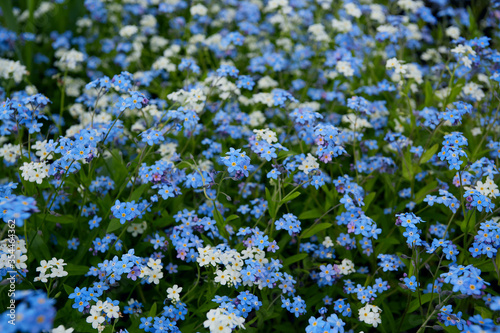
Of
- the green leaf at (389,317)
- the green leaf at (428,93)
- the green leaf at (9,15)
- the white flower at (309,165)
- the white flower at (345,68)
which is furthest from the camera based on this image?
the green leaf at (9,15)

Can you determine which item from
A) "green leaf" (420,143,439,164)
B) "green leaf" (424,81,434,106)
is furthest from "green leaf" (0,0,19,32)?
"green leaf" (420,143,439,164)

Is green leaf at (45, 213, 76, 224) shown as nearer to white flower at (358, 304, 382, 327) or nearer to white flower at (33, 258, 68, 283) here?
white flower at (33, 258, 68, 283)

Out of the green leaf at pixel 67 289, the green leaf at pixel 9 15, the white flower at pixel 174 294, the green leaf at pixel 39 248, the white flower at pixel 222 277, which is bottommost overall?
the white flower at pixel 174 294

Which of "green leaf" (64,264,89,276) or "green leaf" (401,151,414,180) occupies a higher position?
"green leaf" (401,151,414,180)

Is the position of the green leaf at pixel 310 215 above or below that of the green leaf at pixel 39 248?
above

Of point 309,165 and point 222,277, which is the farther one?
point 309,165

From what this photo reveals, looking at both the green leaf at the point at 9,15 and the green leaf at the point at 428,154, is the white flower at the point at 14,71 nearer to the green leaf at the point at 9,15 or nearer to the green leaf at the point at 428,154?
the green leaf at the point at 9,15

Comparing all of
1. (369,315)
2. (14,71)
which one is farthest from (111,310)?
(14,71)

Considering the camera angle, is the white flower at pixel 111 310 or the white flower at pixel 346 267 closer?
the white flower at pixel 111 310

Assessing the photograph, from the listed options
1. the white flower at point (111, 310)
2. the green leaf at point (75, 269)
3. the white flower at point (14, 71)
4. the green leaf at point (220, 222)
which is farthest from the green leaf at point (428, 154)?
the white flower at point (14, 71)

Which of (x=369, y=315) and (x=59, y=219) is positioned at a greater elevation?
(x=59, y=219)

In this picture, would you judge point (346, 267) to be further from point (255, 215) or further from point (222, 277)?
point (222, 277)
